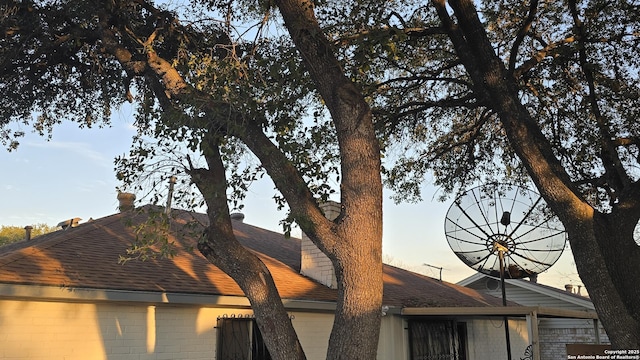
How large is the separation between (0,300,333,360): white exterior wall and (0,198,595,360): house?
0.04ft

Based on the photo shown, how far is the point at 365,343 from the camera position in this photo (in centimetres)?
495

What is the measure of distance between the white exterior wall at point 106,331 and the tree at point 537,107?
4.31 meters

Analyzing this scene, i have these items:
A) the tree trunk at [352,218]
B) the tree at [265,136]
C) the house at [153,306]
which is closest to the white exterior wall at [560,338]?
the house at [153,306]

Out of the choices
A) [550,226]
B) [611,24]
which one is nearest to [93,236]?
[550,226]

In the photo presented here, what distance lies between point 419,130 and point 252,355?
6316 mm

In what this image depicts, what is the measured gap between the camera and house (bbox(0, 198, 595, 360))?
6719 millimetres

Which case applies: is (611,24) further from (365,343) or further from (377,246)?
(365,343)

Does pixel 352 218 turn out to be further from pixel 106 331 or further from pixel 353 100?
pixel 106 331

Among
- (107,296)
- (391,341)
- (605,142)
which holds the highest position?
(605,142)

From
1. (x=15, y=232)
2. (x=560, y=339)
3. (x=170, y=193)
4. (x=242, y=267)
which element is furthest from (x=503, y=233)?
(x=15, y=232)

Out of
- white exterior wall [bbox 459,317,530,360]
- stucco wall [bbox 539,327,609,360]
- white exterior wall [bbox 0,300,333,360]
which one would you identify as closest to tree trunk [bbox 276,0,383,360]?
white exterior wall [bbox 0,300,333,360]

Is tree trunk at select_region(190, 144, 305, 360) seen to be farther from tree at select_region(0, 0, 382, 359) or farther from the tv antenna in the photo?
the tv antenna

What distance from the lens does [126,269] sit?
325 inches

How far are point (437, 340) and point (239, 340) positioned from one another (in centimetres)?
567
